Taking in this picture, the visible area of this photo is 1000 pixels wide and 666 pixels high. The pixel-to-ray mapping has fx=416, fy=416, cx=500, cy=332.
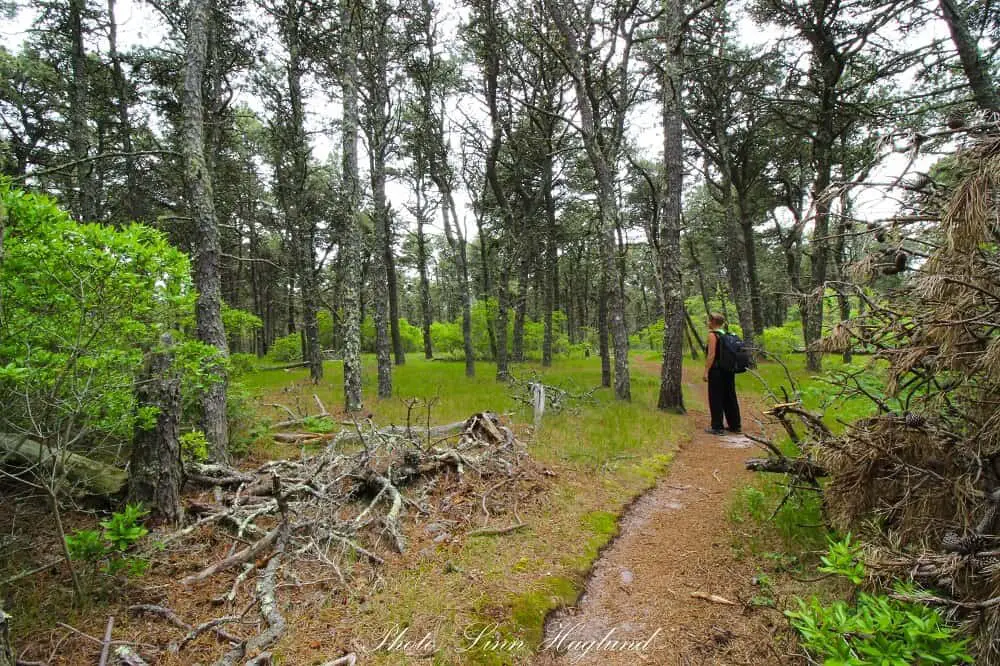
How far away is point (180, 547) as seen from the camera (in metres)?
3.64

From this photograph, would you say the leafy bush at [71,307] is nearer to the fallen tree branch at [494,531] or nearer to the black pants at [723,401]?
the fallen tree branch at [494,531]

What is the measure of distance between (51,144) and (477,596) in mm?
20844

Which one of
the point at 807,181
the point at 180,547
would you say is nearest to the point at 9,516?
the point at 180,547

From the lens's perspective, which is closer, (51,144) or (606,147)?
(606,147)

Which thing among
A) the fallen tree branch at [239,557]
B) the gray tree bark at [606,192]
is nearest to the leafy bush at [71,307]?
the fallen tree branch at [239,557]

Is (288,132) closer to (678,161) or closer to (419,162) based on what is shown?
(419,162)

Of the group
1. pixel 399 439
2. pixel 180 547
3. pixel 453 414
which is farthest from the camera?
pixel 453 414

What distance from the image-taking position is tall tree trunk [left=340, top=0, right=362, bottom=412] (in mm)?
9211

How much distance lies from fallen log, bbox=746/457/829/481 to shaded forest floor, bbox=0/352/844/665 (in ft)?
2.28

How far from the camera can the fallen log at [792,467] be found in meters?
3.61

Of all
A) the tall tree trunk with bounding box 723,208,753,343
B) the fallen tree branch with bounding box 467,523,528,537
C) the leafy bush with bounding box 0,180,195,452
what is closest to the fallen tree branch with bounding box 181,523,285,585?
the leafy bush with bounding box 0,180,195,452

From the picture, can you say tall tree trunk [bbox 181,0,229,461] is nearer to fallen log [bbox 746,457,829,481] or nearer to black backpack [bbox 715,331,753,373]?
fallen log [bbox 746,457,829,481]

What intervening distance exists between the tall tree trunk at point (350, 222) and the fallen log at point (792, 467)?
7.78 metres

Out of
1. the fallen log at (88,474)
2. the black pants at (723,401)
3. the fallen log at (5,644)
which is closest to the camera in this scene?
the fallen log at (5,644)
